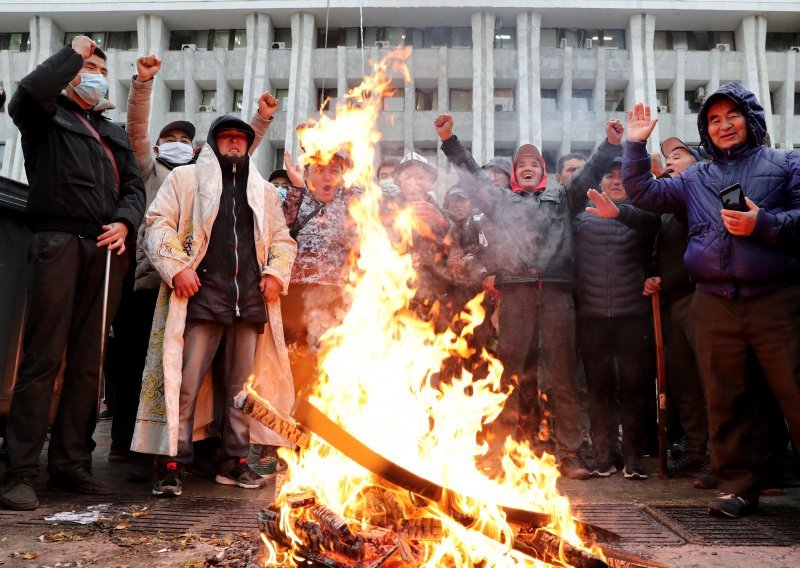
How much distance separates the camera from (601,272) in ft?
16.5

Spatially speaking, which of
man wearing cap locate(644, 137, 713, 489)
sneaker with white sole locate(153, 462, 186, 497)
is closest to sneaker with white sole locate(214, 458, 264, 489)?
sneaker with white sole locate(153, 462, 186, 497)

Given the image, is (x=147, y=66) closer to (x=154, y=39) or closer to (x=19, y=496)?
(x=19, y=496)

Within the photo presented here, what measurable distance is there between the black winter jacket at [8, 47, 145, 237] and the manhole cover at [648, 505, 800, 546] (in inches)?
155

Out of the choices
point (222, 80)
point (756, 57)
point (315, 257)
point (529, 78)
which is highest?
point (756, 57)

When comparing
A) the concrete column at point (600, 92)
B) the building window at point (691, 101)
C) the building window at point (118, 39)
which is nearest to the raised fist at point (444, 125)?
the concrete column at point (600, 92)

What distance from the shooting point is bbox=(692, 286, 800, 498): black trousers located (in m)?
3.57

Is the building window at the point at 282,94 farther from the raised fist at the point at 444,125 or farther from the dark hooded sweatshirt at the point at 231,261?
the dark hooded sweatshirt at the point at 231,261

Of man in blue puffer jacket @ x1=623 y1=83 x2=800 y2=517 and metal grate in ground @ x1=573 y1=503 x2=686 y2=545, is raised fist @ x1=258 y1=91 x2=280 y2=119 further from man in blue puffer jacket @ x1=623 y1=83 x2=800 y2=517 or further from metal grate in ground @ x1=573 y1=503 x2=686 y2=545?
metal grate in ground @ x1=573 y1=503 x2=686 y2=545

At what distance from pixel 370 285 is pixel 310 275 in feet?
3.73

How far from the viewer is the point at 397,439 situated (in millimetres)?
3102

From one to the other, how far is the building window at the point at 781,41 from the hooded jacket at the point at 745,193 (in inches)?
1057

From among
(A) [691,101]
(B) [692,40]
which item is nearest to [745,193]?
(A) [691,101]

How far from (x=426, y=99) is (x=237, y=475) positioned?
22431 millimetres

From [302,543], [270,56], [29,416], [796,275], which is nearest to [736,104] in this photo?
[796,275]
